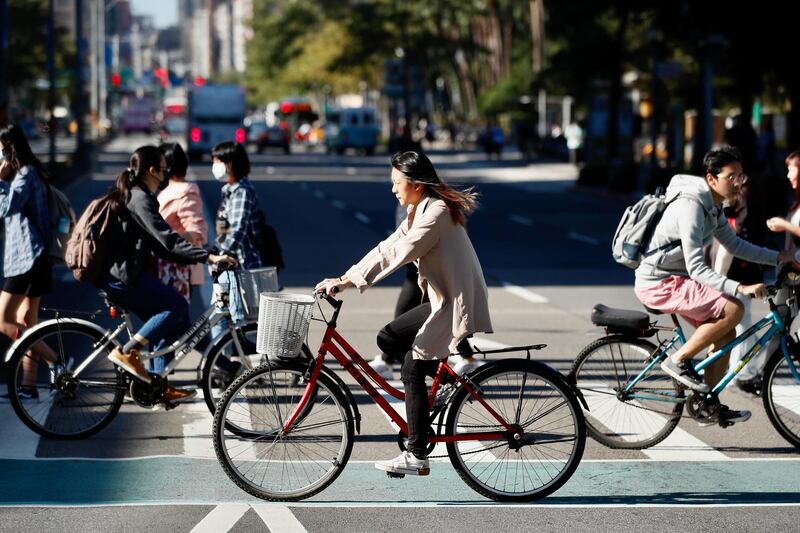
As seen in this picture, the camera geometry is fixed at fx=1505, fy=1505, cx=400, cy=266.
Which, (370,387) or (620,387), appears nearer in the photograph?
(370,387)

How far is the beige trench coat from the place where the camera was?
22.0ft

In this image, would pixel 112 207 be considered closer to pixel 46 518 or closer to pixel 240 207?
pixel 240 207

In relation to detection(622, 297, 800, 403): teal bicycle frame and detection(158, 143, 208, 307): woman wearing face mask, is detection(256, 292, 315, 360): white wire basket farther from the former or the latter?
detection(158, 143, 208, 307): woman wearing face mask

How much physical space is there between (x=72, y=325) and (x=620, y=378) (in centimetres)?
301

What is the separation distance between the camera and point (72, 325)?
8297 millimetres

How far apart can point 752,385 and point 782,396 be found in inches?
66.8

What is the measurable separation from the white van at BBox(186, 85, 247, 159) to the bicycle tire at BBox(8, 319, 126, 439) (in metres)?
48.6

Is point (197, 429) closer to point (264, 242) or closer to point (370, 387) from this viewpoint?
point (264, 242)

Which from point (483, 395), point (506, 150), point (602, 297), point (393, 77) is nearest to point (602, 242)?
point (602, 297)

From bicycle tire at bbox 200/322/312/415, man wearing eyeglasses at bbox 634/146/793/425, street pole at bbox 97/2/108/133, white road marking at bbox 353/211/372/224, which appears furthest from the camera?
street pole at bbox 97/2/108/133

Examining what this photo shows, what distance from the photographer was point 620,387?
8.02 metres

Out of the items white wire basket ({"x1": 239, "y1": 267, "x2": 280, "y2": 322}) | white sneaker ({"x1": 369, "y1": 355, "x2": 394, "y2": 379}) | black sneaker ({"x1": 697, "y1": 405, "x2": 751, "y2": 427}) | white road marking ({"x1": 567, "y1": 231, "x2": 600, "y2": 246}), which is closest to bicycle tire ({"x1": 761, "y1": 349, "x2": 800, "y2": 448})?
black sneaker ({"x1": 697, "y1": 405, "x2": 751, "y2": 427})

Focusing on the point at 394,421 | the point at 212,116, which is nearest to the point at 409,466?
the point at 394,421

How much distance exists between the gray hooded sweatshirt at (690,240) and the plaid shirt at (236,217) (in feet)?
8.80
